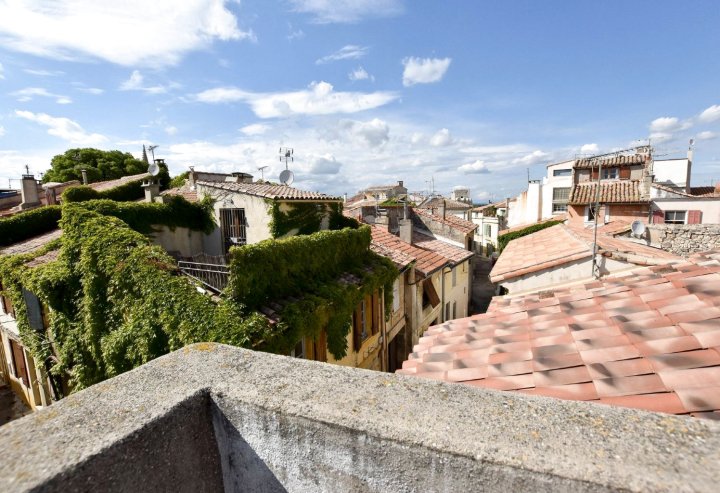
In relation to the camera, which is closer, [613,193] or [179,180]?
[179,180]

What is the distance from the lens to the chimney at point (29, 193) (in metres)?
20.0

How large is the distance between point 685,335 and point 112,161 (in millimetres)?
51194

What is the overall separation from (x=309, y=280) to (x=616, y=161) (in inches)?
1258

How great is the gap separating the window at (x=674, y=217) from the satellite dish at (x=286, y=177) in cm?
2399

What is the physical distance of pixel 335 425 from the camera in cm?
136

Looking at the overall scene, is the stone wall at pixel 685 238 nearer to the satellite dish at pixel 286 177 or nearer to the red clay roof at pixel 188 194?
the satellite dish at pixel 286 177

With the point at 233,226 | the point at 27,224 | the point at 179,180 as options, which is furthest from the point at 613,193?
the point at 27,224

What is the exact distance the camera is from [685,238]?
56.2 feet

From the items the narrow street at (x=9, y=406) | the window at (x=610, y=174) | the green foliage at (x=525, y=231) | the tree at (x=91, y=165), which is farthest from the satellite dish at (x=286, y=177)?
the tree at (x=91, y=165)

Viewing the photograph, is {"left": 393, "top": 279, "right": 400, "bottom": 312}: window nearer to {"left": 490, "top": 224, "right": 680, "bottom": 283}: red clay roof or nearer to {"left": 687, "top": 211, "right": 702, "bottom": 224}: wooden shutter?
{"left": 490, "top": 224, "right": 680, "bottom": 283}: red clay roof

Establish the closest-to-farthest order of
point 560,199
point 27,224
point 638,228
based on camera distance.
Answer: point 27,224 < point 638,228 < point 560,199

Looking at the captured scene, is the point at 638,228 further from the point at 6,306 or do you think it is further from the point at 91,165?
the point at 91,165

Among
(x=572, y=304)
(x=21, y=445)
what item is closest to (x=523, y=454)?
(x=21, y=445)

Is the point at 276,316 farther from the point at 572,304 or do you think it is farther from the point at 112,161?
the point at 112,161
